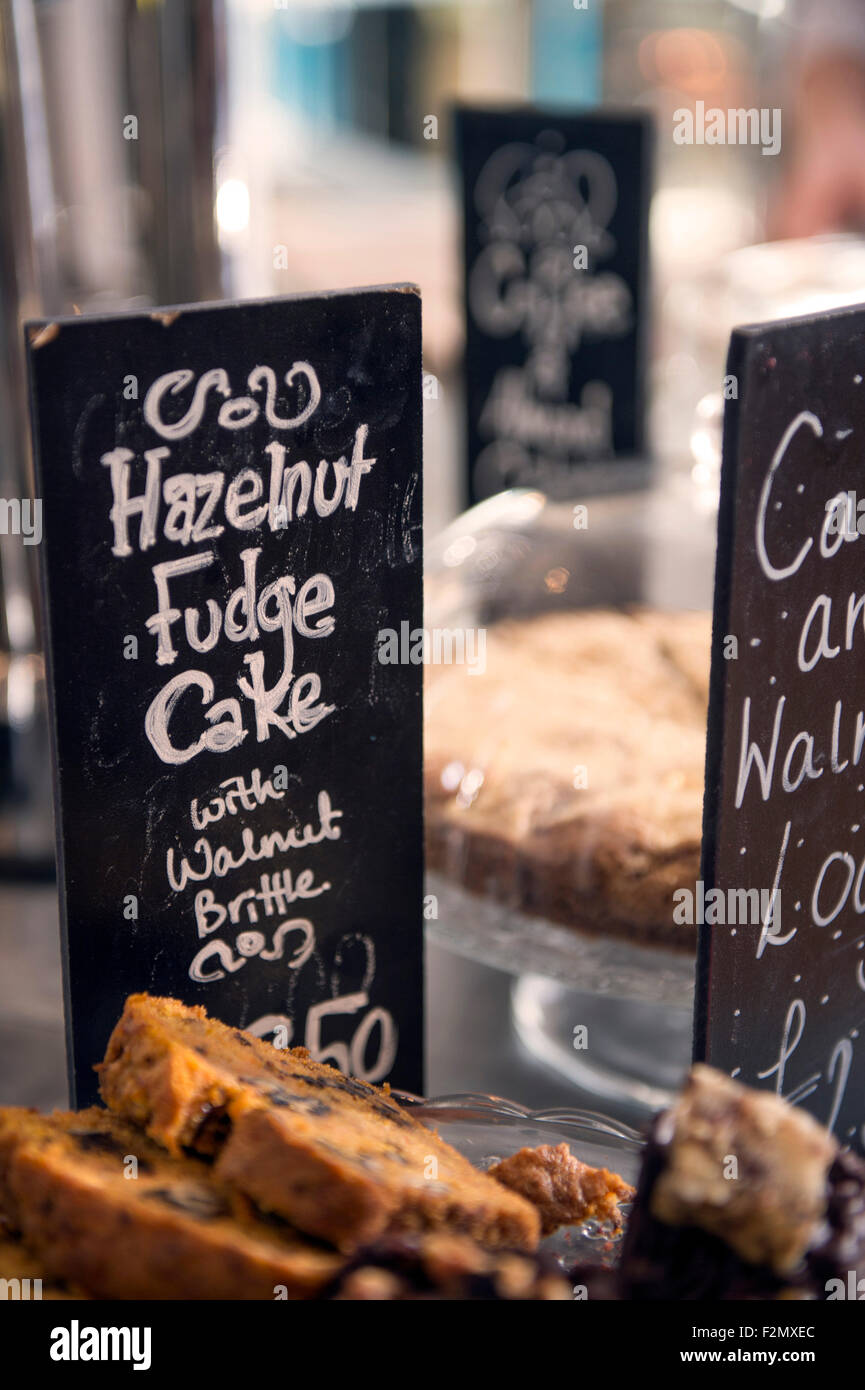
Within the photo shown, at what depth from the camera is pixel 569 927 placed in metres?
Answer: 1.09

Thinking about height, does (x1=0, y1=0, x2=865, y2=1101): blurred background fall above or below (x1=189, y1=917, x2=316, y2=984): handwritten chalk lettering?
above

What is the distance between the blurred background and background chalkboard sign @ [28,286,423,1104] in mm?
324

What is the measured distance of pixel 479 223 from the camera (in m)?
1.77

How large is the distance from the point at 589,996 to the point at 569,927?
23cm

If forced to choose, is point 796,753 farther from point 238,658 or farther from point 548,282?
point 548,282

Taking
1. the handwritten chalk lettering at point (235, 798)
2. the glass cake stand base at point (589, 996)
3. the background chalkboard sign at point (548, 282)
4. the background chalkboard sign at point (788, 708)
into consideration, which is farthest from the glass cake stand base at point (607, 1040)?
the background chalkboard sign at point (548, 282)

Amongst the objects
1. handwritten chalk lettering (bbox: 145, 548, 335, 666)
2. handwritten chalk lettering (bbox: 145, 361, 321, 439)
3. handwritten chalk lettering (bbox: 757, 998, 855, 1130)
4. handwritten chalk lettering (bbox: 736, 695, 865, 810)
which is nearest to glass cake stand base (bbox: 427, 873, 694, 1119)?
handwritten chalk lettering (bbox: 757, 998, 855, 1130)

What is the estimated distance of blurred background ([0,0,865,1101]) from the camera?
58.1 inches

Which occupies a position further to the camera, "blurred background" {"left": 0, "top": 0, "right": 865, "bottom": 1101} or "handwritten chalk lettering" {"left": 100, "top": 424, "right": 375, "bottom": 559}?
"blurred background" {"left": 0, "top": 0, "right": 865, "bottom": 1101}

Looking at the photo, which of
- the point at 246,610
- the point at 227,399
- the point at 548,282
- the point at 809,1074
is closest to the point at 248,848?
the point at 246,610

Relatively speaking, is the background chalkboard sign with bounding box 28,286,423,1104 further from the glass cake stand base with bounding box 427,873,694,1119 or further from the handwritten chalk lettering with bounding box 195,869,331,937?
the glass cake stand base with bounding box 427,873,694,1119

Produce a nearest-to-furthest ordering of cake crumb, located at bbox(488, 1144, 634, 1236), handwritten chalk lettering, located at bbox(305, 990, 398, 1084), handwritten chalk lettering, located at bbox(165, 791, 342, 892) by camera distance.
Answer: cake crumb, located at bbox(488, 1144, 634, 1236) < handwritten chalk lettering, located at bbox(165, 791, 342, 892) < handwritten chalk lettering, located at bbox(305, 990, 398, 1084)
